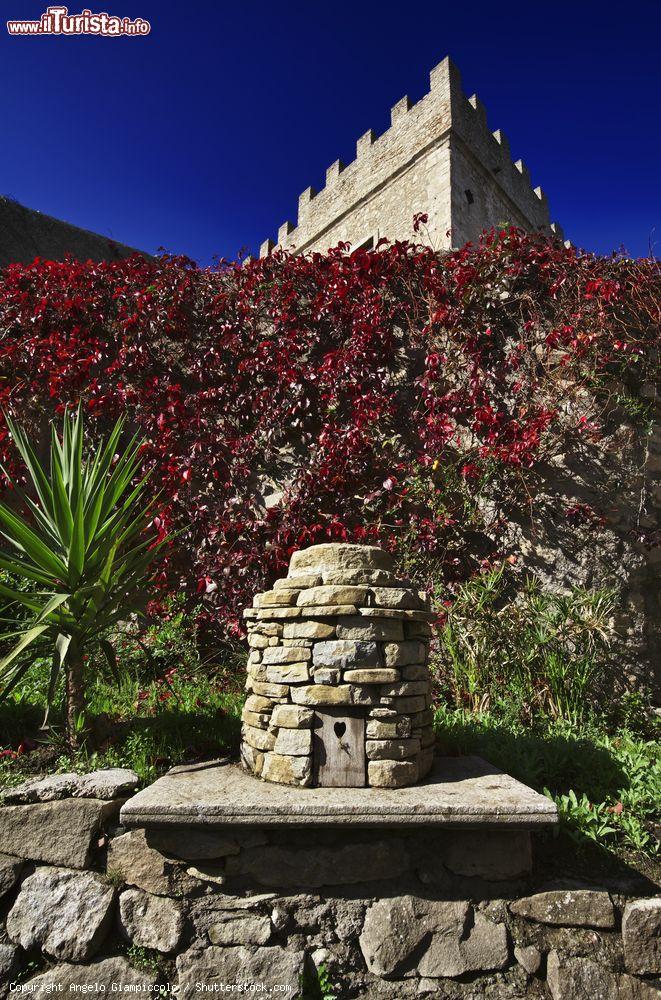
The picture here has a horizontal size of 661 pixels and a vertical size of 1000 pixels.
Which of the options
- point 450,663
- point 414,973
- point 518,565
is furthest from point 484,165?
point 414,973

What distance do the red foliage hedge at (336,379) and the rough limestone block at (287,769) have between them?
165 centimetres

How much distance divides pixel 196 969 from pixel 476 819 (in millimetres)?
1180

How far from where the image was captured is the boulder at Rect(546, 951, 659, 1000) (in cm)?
201

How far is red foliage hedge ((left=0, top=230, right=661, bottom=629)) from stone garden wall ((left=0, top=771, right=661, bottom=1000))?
184cm

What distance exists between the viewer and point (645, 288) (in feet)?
13.3

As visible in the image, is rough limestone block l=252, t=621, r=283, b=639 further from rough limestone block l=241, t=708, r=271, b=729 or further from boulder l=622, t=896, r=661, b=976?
boulder l=622, t=896, r=661, b=976

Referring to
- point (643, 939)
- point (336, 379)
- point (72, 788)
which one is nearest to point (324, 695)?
point (72, 788)

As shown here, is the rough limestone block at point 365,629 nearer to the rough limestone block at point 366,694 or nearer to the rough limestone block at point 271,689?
the rough limestone block at point 366,694

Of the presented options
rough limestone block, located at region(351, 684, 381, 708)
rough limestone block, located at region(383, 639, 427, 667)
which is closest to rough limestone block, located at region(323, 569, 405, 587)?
rough limestone block, located at region(383, 639, 427, 667)

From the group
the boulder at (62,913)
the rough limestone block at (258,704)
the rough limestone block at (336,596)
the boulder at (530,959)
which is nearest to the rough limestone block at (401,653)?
the rough limestone block at (336,596)

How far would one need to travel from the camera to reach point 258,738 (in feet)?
7.88

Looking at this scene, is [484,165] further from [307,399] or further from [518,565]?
[518,565]

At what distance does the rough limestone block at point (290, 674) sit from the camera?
230 centimetres

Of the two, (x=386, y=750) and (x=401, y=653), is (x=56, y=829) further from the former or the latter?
(x=401, y=653)
